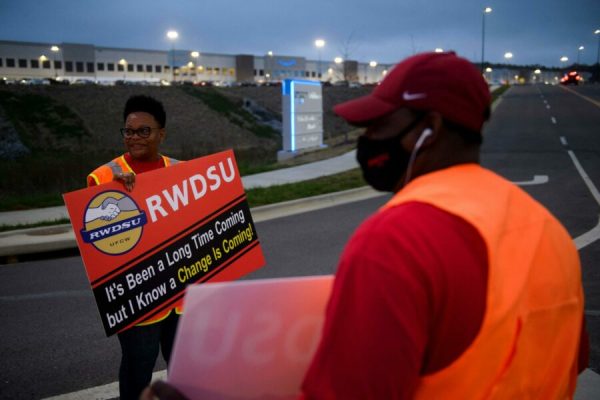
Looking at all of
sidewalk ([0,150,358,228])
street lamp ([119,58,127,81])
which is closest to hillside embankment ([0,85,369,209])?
sidewalk ([0,150,358,228])

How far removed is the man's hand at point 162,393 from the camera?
1378mm

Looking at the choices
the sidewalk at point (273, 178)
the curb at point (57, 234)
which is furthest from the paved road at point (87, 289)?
the sidewalk at point (273, 178)

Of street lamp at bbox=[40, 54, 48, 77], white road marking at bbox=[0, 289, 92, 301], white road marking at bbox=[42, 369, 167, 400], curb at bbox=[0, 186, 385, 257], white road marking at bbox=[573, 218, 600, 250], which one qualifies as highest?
street lamp at bbox=[40, 54, 48, 77]

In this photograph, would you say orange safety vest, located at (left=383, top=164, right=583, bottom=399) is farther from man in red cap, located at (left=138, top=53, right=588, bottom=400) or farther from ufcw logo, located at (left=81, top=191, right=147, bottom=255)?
ufcw logo, located at (left=81, top=191, right=147, bottom=255)

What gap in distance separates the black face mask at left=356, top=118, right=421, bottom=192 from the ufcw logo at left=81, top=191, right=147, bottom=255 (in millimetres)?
2018

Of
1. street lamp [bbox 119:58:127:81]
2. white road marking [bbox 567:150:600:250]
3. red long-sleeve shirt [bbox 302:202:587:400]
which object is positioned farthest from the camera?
street lamp [bbox 119:58:127:81]

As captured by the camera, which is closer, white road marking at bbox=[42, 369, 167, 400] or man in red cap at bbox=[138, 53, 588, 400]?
man in red cap at bbox=[138, 53, 588, 400]

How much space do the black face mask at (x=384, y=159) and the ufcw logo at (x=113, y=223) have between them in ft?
6.62

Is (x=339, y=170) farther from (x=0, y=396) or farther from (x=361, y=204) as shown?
(x=0, y=396)

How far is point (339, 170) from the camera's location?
15875 millimetres

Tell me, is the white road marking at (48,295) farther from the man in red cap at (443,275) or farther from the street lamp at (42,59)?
the street lamp at (42,59)

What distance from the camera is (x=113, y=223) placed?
10.2ft

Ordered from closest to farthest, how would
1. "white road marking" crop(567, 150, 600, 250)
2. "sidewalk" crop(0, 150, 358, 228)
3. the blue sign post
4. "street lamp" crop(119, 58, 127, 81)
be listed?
"white road marking" crop(567, 150, 600, 250) < "sidewalk" crop(0, 150, 358, 228) < the blue sign post < "street lamp" crop(119, 58, 127, 81)

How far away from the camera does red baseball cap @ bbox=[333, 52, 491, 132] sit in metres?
1.30
